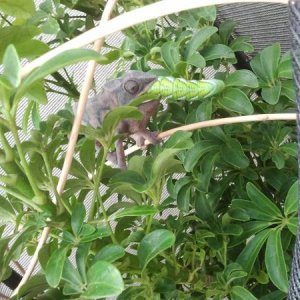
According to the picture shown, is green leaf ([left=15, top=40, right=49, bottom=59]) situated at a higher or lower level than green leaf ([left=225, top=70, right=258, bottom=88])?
higher

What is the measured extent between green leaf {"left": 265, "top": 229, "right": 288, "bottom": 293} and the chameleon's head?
0.24 m

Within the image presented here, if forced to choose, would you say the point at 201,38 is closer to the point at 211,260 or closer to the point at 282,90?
the point at 282,90

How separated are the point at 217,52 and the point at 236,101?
9 centimetres

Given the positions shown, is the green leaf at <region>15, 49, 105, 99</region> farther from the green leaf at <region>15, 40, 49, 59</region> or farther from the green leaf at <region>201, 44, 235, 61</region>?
the green leaf at <region>201, 44, 235, 61</region>

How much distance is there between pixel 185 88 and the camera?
599 millimetres

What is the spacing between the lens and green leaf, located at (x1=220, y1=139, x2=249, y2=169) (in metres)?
0.61

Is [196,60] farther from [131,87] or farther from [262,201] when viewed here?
[262,201]

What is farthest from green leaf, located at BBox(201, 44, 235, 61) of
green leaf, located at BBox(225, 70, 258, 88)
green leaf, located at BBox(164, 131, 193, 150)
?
green leaf, located at BBox(164, 131, 193, 150)

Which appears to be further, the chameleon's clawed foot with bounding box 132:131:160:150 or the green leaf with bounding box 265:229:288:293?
the chameleon's clawed foot with bounding box 132:131:160:150

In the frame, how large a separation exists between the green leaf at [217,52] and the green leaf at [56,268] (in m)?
0.33

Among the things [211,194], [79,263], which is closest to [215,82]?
[211,194]

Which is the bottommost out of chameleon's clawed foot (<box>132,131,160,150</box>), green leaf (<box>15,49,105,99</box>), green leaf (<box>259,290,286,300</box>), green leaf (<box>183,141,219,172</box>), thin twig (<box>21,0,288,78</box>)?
green leaf (<box>259,290,286,300</box>)

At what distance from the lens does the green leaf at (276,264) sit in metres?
0.51

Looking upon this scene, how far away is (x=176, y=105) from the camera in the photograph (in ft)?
2.32
